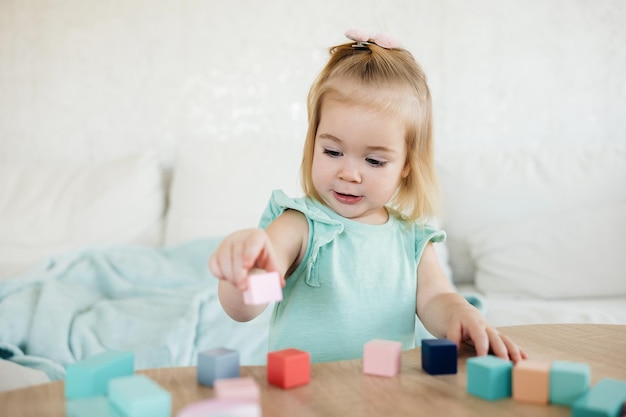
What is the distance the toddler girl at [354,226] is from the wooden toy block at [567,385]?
339 mm

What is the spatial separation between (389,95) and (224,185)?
120 cm

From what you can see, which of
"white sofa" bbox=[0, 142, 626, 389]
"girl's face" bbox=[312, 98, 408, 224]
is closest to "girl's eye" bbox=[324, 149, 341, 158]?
"girl's face" bbox=[312, 98, 408, 224]

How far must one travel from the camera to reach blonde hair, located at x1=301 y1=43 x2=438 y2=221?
0.97 m

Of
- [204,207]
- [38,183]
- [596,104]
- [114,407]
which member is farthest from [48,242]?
[596,104]

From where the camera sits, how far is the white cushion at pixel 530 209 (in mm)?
1798

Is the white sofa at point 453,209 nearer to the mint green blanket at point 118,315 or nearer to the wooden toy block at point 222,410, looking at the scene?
the mint green blanket at point 118,315

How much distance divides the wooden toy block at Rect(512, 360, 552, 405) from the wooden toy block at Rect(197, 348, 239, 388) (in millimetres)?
245

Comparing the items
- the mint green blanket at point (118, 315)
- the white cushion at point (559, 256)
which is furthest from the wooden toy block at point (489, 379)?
the white cushion at point (559, 256)

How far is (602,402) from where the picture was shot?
48 cm

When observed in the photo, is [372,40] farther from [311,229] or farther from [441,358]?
[441,358]

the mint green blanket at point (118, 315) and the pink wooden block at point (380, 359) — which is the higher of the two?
the pink wooden block at point (380, 359)

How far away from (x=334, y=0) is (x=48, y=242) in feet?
4.52

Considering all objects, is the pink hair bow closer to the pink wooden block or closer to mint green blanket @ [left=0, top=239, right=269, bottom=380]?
the pink wooden block

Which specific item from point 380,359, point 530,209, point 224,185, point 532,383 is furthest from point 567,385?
point 224,185
